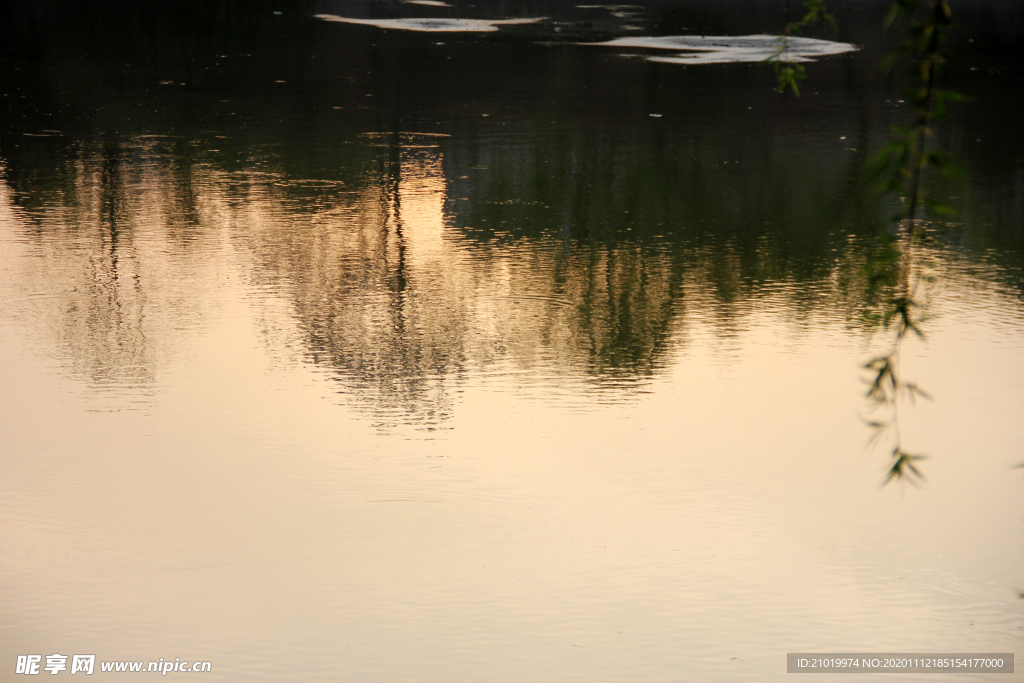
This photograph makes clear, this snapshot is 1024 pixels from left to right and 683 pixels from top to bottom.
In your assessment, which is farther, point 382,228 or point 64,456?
point 382,228

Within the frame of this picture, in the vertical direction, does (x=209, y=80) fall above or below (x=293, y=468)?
above

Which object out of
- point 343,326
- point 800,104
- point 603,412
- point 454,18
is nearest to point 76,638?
point 603,412

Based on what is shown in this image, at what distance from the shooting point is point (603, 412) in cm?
649

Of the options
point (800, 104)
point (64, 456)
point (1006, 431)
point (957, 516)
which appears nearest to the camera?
point (957, 516)

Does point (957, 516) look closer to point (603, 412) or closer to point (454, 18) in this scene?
point (603, 412)

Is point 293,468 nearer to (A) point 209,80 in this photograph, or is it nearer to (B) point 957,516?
(B) point 957,516

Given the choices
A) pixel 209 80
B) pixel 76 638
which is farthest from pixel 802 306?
pixel 209 80

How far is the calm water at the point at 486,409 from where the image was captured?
471cm

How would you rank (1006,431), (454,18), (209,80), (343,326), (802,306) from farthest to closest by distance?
1. (454,18)
2. (209,80)
3. (802,306)
4. (343,326)
5. (1006,431)

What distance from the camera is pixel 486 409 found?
6508 millimetres

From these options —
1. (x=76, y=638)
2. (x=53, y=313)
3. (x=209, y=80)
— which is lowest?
(x=76, y=638)

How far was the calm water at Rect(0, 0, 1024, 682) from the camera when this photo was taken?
471cm

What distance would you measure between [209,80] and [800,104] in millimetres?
8935

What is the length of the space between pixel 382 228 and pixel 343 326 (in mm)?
2607
